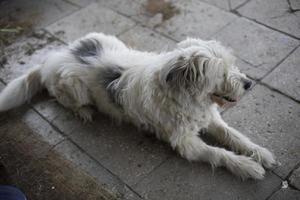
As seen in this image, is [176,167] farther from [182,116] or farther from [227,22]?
[227,22]

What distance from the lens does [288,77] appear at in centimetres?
434

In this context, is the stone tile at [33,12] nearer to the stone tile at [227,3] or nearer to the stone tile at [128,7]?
the stone tile at [128,7]

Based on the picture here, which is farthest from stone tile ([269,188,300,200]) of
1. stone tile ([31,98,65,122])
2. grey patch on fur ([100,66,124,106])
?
stone tile ([31,98,65,122])

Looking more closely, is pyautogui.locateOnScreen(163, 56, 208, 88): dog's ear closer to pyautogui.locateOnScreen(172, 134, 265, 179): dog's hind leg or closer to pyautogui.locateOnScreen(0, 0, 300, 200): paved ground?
pyautogui.locateOnScreen(172, 134, 265, 179): dog's hind leg

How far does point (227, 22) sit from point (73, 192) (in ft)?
9.90

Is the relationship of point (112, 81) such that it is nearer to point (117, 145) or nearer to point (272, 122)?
point (117, 145)

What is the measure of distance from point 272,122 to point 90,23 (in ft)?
9.57

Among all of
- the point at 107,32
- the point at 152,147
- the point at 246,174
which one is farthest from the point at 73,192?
the point at 107,32

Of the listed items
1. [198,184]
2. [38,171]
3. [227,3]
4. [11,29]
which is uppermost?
[227,3]

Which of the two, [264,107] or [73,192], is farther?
[264,107]

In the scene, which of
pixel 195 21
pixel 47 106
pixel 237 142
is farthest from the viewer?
pixel 195 21

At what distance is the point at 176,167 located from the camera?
3.70 metres

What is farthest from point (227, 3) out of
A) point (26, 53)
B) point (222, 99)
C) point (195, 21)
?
point (26, 53)

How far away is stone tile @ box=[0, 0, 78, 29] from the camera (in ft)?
18.5
